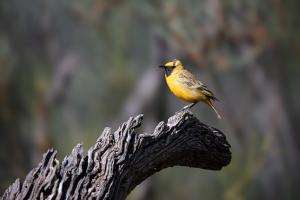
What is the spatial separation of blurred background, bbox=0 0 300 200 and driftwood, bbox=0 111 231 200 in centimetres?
709

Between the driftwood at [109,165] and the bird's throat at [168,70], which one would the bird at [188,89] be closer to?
the bird's throat at [168,70]

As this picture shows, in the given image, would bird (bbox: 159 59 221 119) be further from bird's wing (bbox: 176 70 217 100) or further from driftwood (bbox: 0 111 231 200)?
driftwood (bbox: 0 111 231 200)

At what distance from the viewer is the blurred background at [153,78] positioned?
1252cm

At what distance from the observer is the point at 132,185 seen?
4.37 meters

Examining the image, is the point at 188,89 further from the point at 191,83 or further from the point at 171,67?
the point at 171,67

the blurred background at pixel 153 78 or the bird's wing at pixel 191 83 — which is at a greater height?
the blurred background at pixel 153 78

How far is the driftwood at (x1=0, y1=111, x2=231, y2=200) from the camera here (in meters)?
4.00

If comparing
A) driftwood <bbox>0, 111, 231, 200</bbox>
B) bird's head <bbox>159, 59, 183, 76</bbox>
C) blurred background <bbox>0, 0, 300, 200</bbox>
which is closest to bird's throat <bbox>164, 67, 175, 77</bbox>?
bird's head <bbox>159, 59, 183, 76</bbox>

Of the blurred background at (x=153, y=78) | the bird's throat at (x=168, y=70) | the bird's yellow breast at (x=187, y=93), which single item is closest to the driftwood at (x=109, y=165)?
the bird's yellow breast at (x=187, y=93)

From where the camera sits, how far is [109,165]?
13.4 feet

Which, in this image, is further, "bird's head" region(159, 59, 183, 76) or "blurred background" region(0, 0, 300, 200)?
"blurred background" region(0, 0, 300, 200)

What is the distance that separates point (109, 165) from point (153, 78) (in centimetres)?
981

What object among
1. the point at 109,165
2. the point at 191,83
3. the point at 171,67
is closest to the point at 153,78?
the point at 171,67

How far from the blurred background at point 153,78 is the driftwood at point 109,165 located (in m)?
7.09
